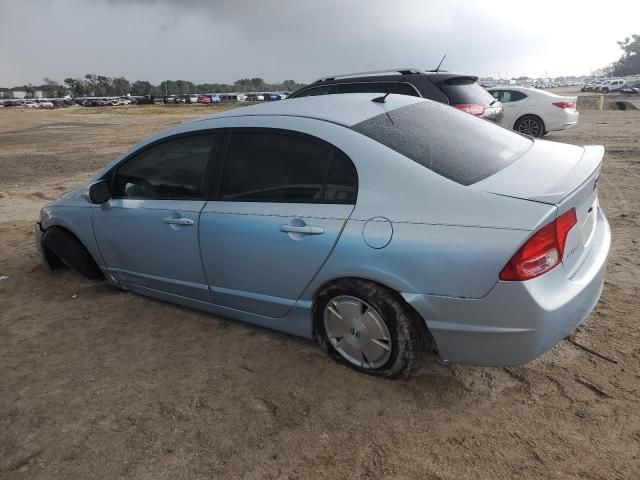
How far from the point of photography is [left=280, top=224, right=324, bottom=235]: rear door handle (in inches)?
106

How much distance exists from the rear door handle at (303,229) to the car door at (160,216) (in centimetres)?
75

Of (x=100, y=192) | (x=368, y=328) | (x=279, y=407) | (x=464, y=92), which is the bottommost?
(x=279, y=407)

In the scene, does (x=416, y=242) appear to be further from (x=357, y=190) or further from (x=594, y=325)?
(x=594, y=325)

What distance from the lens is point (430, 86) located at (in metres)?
7.63

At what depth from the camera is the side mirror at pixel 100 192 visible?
3775 mm

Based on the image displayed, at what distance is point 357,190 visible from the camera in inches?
104

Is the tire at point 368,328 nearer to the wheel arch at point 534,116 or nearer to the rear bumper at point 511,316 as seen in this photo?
the rear bumper at point 511,316

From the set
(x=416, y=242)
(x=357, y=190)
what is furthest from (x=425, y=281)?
(x=357, y=190)

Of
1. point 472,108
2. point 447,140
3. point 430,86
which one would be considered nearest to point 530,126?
point 472,108

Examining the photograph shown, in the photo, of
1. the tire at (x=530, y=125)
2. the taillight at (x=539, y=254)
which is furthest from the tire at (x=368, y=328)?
the tire at (x=530, y=125)

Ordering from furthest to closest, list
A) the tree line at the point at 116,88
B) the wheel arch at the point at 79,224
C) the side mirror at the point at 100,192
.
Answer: the tree line at the point at 116,88, the wheel arch at the point at 79,224, the side mirror at the point at 100,192

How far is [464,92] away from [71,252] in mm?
6342

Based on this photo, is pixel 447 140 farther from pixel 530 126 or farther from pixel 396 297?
pixel 530 126

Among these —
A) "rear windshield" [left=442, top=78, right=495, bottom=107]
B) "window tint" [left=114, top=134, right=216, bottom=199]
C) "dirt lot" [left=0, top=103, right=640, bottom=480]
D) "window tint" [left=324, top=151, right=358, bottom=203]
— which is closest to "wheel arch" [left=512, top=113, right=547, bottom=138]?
"rear windshield" [left=442, top=78, right=495, bottom=107]
